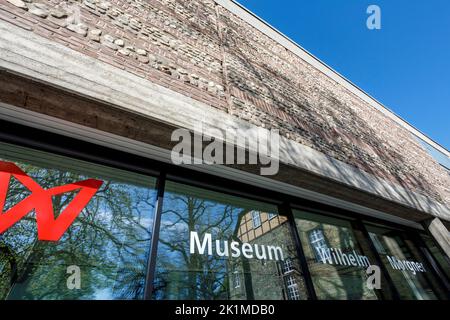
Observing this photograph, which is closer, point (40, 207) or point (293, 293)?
point (40, 207)

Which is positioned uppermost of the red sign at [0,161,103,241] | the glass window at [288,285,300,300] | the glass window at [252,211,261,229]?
the glass window at [252,211,261,229]

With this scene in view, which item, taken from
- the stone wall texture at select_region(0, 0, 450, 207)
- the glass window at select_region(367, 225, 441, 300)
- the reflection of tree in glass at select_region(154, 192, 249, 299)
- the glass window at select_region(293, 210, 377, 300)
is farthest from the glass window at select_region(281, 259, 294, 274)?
the glass window at select_region(367, 225, 441, 300)

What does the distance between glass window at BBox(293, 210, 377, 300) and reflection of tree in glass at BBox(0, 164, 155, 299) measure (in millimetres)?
2094

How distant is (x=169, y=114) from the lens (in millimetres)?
2322

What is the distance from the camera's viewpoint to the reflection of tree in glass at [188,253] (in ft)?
6.82

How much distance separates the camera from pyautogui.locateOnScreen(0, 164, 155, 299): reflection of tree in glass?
1682mm

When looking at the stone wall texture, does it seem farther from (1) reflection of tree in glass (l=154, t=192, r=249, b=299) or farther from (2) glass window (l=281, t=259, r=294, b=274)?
(2) glass window (l=281, t=259, r=294, b=274)

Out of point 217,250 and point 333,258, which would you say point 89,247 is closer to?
point 217,250

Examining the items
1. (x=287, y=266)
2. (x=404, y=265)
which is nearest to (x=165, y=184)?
(x=287, y=266)

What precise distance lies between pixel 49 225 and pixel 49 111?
0.98 meters

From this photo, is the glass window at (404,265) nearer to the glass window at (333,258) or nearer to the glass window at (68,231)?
the glass window at (333,258)

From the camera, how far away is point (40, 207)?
1.89 m

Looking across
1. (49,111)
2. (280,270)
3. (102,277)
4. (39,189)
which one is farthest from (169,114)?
(280,270)

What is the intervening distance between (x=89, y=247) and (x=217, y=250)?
121 centimetres
